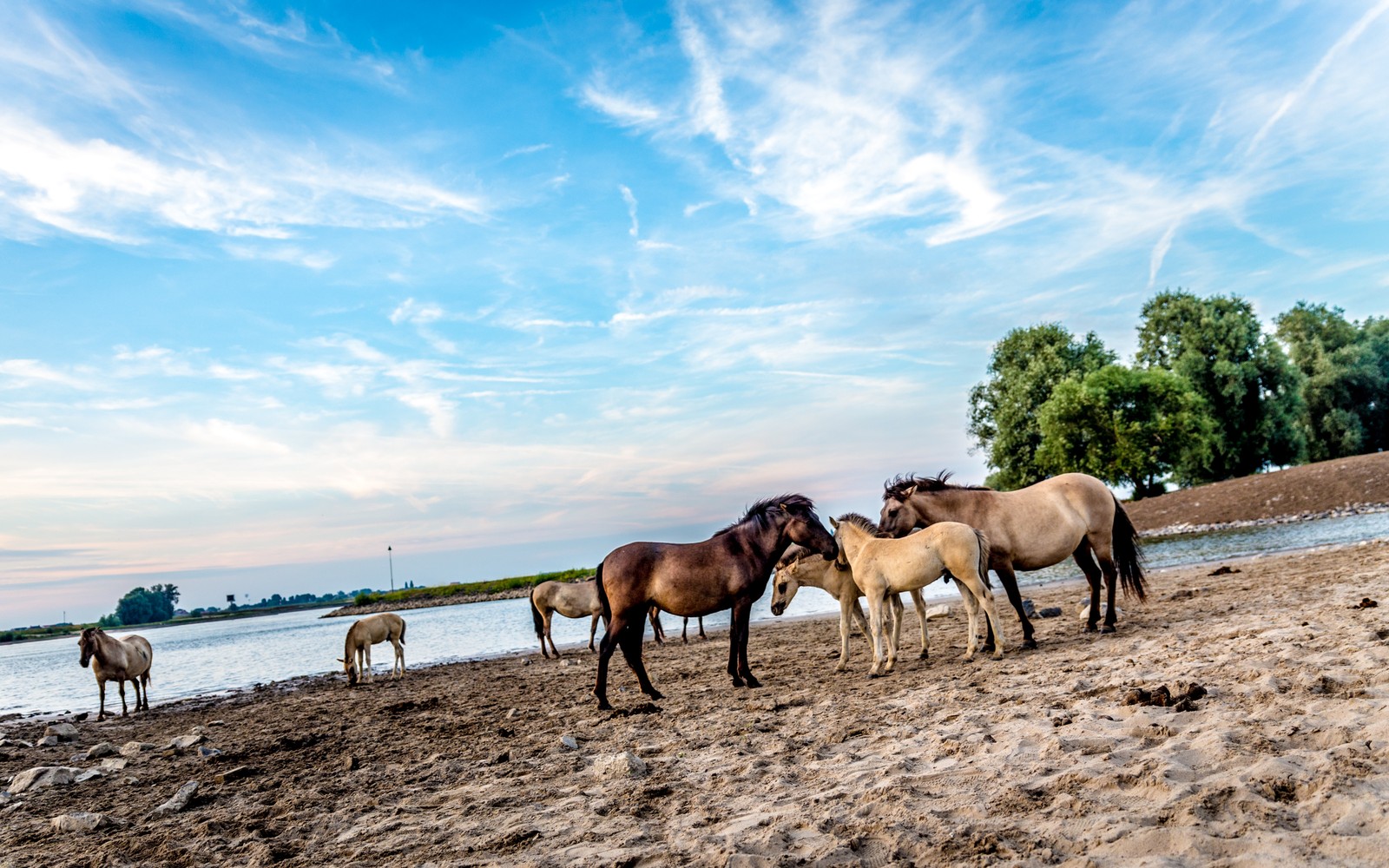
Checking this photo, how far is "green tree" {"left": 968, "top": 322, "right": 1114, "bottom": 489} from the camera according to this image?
165ft

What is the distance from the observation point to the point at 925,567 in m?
9.19

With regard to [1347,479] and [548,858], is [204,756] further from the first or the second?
[1347,479]

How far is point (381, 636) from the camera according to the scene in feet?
54.6

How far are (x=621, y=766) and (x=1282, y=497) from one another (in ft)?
137

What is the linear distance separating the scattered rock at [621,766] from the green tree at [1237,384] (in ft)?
172

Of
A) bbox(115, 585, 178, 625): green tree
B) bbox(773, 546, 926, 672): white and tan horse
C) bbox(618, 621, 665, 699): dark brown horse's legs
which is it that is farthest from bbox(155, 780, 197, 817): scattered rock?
bbox(115, 585, 178, 625): green tree

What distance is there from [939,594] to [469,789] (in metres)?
21.2

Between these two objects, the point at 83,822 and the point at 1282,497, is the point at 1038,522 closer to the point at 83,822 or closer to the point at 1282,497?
the point at 83,822

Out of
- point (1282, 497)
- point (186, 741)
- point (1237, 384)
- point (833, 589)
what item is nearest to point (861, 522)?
point (833, 589)

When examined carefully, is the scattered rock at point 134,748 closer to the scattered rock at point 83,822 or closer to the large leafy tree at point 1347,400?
the scattered rock at point 83,822

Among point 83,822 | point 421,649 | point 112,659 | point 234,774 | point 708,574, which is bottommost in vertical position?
point 421,649

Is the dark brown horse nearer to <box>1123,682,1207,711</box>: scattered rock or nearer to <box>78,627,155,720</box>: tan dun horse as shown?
<box>1123,682,1207,711</box>: scattered rock

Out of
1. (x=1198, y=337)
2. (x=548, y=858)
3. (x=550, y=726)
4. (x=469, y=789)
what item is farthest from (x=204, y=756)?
(x=1198, y=337)

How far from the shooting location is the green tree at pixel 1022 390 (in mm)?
50219
